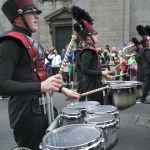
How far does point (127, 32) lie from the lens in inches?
583

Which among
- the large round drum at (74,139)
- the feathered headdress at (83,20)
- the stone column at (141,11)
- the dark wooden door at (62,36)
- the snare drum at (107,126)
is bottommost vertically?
the snare drum at (107,126)

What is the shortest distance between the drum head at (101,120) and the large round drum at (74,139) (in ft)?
1.13

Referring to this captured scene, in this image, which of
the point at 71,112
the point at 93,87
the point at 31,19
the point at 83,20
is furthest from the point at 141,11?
the point at 31,19

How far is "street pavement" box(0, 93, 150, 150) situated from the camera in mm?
4102

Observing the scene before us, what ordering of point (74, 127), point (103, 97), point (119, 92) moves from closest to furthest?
point (74, 127), point (119, 92), point (103, 97)

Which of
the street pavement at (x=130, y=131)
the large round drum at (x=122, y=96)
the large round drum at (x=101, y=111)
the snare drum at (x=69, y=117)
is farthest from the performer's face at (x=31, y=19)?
the street pavement at (x=130, y=131)

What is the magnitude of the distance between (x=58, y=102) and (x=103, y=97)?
375 centimetres

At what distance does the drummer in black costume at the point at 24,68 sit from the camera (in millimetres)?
1829

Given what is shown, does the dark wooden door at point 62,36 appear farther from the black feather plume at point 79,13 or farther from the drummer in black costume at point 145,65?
the black feather plume at point 79,13

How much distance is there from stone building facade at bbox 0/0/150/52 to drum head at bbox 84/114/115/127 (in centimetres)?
1281

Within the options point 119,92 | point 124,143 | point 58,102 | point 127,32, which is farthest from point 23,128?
point 127,32

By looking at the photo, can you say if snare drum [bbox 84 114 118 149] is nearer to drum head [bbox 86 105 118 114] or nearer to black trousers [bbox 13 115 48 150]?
drum head [bbox 86 105 118 114]

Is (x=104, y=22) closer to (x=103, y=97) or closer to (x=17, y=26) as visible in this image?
(x=103, y=97)

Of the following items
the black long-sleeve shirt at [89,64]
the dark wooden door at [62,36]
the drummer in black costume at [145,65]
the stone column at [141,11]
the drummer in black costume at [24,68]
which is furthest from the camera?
the dark wooden door at [62,36]
